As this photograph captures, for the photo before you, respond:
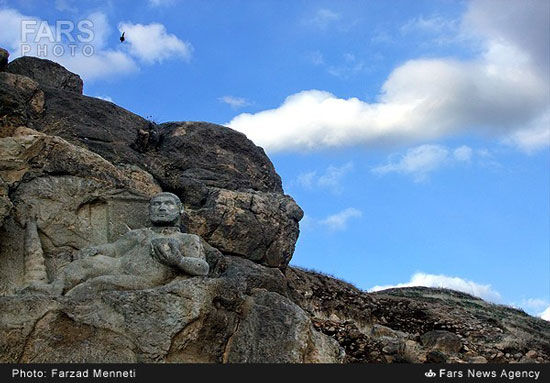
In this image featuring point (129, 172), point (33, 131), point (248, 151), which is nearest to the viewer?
point (33, 131)

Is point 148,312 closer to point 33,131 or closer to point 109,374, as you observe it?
point 109,374

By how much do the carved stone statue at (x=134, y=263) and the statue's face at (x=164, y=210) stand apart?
21mm

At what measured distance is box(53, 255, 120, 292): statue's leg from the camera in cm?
1160

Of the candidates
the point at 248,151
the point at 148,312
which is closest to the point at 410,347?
A: the point at 248,151

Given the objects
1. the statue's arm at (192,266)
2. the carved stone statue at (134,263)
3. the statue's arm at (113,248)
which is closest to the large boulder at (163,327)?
the statue's arm at (192,266)

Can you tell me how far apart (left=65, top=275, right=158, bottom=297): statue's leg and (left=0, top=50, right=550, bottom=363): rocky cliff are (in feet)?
0.76

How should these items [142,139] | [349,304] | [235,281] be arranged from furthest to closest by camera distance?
[349,304]
[142,139]
[235,281]

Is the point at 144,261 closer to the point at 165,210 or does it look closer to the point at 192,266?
the point at 192,266

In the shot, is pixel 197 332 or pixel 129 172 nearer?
pixel 197 332

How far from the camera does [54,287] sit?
11469 mm

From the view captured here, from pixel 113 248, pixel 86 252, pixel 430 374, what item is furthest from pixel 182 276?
pixel 430 374

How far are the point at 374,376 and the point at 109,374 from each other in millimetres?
3069

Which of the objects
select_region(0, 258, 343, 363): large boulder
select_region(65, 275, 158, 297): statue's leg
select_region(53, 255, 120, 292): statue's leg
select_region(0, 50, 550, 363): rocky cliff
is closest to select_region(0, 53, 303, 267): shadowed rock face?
select_region(0, 50, 550, 363): rocky cliff

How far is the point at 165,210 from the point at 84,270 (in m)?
1.74
